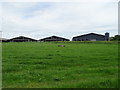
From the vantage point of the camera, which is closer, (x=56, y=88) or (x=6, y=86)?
(x=56, y=88)

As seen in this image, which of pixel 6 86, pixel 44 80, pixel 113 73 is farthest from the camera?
pixel 113 73

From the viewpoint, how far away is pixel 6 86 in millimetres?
7512

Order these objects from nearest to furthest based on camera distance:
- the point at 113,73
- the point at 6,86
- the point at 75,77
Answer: the point at 6,86 → the point at 75,77 → the point at 113,73

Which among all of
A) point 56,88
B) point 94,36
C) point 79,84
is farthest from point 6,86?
point 94,36

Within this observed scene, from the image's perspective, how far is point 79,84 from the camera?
295 inches

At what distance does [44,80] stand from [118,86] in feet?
9.64

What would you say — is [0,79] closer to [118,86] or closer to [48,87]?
[48,87]

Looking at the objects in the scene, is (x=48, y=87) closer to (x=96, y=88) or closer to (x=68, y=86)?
(x=68, y=86)

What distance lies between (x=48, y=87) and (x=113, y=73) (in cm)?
411

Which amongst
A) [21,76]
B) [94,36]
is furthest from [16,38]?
[21,76]

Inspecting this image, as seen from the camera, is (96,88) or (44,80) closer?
(96,88)

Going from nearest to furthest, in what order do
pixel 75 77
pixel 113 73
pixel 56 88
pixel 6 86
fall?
1. pixel 56 88
2. pixel 6 86
3. pixel 75 77
4. pixel 113 73

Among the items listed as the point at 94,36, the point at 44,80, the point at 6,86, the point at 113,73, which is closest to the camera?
the point at 6,86

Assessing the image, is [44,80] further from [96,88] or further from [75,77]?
[96,88]
